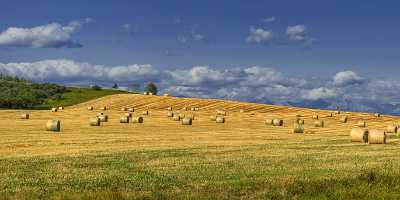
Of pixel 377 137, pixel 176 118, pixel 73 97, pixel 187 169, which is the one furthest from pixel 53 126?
pixel 73 97

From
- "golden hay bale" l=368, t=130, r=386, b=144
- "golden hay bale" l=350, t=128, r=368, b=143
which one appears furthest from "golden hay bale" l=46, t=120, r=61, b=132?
"golden hay bale" l=368, t=130, r=386, b=144

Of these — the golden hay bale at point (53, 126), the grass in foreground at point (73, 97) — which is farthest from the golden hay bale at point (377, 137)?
the grass in foreground at point (73, 97)

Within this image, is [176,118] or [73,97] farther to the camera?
[73,97]

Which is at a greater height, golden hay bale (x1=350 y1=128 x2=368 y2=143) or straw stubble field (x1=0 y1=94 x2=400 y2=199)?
golden hay bale (x1=350 y1=128 x2=368 y2=143)

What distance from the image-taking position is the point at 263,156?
27.3 m

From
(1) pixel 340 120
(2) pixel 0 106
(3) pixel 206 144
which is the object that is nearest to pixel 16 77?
(2) pixel 0 106

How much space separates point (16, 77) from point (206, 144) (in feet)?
412

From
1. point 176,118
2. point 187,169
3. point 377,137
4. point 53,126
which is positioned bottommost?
point 187,169

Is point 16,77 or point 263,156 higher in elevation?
point 16,77

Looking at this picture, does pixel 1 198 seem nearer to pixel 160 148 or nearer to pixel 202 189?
pixel 202 189

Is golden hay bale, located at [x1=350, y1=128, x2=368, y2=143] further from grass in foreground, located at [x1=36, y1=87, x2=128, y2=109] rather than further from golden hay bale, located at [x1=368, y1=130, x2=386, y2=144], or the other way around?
grass in foreground, located at [x1=36, y1=87, x2=128, y2=109]

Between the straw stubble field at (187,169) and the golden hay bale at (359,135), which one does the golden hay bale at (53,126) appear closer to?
the straw stubble field at (187,169)

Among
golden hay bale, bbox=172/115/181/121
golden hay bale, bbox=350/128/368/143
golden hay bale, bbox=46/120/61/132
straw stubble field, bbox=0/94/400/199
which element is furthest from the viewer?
golden hay bale, bbox=172/115/181/121

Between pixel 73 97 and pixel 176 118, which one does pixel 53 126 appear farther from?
pixel 73 97
